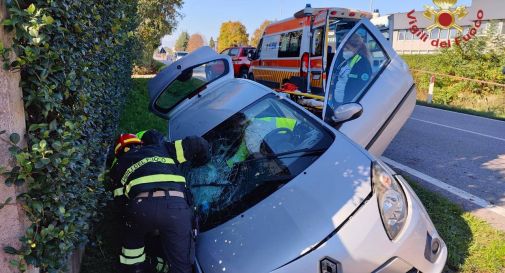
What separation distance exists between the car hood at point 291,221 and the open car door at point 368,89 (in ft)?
3.49

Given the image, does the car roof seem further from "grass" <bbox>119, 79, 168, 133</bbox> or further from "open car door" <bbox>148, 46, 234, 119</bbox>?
"grass" <bbox>119, 79, 168, 133</bbox>

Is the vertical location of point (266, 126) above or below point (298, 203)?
above

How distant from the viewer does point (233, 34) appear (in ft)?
174

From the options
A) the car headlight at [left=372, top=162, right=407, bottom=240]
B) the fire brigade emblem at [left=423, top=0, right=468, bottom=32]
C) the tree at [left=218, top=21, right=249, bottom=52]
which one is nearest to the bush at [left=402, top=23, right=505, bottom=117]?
the fire brigade emblem at [left=423, top=0, right=468, bottom=32]

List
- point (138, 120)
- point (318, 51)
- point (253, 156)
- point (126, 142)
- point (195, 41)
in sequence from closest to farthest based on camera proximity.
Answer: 1. point (126, 142)
2. point (253, 156)
3. point (138, 120)
4. point (318, 51)
5. point (195, 41)

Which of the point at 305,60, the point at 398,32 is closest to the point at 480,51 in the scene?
the point at 305,60

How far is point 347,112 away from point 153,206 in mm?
1913

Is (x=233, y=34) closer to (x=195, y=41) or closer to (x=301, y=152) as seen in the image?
(x=301, y=152)

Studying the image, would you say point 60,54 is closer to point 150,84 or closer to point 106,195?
point 106,195

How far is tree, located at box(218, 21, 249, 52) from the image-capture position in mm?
52750

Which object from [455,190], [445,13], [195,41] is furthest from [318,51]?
[195,41]

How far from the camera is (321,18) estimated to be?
29.7 ft

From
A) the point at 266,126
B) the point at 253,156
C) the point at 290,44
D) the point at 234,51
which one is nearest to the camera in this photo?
the point at 253,156

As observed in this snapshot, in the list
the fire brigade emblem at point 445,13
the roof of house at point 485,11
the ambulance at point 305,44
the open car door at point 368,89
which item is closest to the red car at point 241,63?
the ambulance at point 305,44
